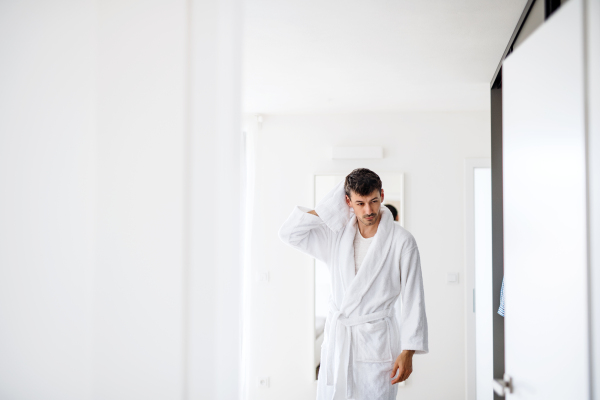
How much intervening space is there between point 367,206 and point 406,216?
5.47ft

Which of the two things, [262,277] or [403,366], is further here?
[262,277]

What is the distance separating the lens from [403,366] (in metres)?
1.69

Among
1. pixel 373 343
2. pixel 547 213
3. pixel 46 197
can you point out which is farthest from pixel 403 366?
pixel 46 197

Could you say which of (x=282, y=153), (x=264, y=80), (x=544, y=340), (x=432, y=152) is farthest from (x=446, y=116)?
(x=544, y=340)

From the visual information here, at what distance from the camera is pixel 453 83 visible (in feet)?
8.82

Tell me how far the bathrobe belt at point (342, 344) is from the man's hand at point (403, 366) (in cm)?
18

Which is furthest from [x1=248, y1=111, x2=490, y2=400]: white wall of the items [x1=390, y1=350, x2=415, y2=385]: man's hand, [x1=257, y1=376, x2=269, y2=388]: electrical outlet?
[x1=390, y1=350, x2=415, y2=385]: man's hand

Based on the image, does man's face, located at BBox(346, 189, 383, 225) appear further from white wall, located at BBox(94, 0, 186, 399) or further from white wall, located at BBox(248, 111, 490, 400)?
white wall, located at BBox(248, 111, 490, 400)

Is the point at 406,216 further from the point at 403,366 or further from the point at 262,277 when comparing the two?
the point at 403,366

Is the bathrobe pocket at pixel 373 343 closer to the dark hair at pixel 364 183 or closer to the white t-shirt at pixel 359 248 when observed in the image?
the white t-shirt at pixel 359 248

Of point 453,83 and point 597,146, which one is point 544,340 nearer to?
point 597,146

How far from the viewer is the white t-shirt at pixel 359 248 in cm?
193

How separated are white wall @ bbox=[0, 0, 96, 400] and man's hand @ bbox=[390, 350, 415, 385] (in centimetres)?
127

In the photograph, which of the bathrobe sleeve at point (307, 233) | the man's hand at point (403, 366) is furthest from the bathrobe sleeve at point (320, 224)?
the man's hand at point (403, 366)
